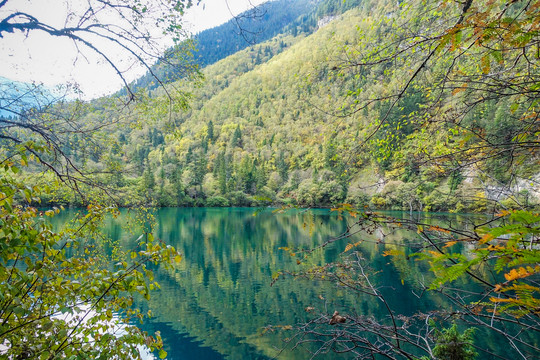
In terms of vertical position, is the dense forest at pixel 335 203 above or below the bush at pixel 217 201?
above

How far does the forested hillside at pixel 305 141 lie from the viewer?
2.61 metres

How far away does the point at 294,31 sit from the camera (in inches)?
6791

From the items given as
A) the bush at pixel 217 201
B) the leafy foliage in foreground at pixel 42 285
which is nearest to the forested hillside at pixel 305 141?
the bush at pixel 217 201

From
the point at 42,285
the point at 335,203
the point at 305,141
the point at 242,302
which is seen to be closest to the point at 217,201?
the point at 305,141

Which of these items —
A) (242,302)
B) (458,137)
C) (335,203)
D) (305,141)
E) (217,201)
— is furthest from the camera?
(305,141)

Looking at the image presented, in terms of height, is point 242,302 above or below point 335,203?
below

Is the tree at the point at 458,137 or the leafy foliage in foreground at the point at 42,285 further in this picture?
the leafy foliage in foreground at the point at 42,285

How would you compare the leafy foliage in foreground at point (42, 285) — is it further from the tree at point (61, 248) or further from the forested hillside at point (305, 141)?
the forested hillside at point (305, 141)

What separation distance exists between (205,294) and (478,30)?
1328 centimetres

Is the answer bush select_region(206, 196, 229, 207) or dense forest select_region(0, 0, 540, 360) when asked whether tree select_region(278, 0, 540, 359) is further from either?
bush select_region(206, 196, 229, 207)

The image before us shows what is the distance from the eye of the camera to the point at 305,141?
3438 inches

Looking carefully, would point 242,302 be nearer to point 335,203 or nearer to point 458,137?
point 458,137

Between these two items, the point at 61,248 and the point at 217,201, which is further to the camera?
the point at 217,201

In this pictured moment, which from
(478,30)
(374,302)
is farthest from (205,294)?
(478,30)
